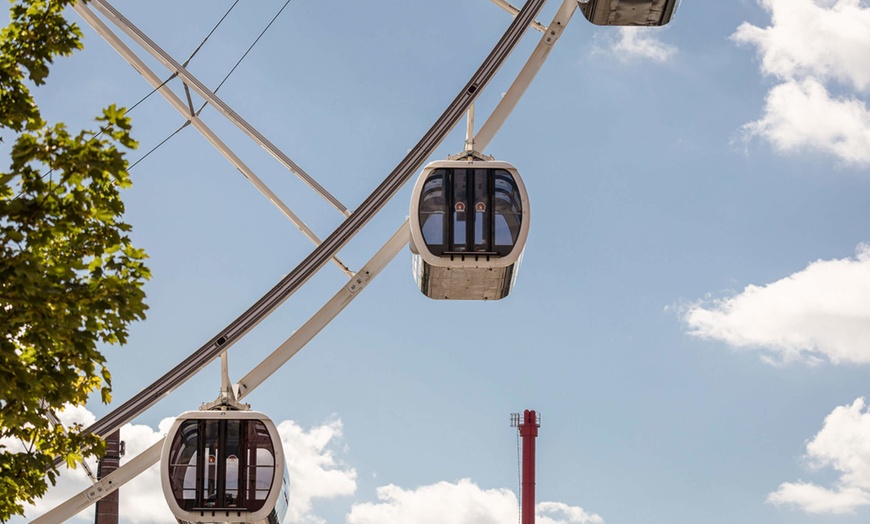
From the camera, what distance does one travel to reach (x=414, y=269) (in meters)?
21.4

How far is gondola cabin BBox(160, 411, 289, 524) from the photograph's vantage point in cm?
2133

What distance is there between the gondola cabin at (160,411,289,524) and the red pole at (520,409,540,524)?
57606mm

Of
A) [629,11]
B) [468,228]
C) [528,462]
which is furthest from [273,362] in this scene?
[528,462]

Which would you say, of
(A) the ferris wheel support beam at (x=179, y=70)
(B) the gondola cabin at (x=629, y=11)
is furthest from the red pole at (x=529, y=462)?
(B) the gondola cabin at (x=629, y=11)

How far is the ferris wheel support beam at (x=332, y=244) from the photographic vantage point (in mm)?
21406

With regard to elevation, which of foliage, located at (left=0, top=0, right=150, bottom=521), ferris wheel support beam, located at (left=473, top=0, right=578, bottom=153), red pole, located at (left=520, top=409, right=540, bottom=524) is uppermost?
red pole, located at (left=520, top=409, right=540, bottom=524)

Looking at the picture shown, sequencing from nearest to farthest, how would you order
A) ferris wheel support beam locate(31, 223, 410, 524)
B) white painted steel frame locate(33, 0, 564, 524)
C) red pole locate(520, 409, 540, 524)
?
white painted steel frame locate(33, 0, 564, 524) → ferris wheel support beam locate(31, 223, 410, 524) → red pole locate(520, 409, 540, 524)

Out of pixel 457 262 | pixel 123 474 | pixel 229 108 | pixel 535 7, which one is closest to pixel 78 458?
pixel 457 262

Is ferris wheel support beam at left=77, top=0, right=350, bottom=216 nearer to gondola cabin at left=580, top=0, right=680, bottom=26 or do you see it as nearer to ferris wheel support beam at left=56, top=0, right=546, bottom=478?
ferris wheel support beam at left=56, top=0, right=546, bottom=478

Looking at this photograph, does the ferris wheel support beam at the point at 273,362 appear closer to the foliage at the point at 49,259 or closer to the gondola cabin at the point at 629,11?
the gondola cabin at the point at 629,11

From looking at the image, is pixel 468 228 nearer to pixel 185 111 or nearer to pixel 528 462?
pixel 185 111

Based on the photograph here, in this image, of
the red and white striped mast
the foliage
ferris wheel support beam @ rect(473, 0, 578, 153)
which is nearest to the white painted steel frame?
ferris wheel support beam @ rect(473, 0, 578, 153)

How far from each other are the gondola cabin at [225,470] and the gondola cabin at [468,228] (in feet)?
11.1

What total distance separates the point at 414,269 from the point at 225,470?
4.06 m
